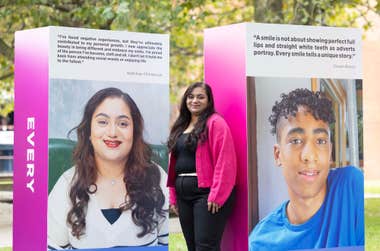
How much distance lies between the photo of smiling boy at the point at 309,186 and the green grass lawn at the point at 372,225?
2.77 meters

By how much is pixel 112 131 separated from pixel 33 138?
75 cm

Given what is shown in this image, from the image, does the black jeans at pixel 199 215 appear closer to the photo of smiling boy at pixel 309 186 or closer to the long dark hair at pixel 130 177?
the long dark hair at pixel 130 177

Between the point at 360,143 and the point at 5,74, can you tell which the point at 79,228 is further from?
the point at 5,74

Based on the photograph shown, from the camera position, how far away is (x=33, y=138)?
8219mm

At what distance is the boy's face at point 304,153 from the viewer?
8.84 m

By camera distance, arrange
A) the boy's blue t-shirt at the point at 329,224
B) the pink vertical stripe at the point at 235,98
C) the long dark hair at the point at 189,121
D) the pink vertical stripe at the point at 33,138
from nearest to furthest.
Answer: the pink vertical stripe at the point at 33,138 → the long dark hair at the point at 189,121 → the pink vertical stripe at the point at 235,98 → the boy's blue t-shirt at the point at 329,224

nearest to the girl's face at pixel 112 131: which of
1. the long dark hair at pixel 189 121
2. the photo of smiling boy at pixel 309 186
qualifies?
the long dark hair at pixel 189 121

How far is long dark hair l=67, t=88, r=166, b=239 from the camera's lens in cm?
823

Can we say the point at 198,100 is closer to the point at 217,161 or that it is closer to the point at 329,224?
the point at 217,161

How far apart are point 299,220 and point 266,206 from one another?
1.46 feet

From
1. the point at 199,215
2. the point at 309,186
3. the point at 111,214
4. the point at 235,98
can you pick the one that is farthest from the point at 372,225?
the point at 111,214

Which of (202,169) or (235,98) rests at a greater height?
(235,98)

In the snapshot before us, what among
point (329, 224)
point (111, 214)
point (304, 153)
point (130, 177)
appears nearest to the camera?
point (111, 214)

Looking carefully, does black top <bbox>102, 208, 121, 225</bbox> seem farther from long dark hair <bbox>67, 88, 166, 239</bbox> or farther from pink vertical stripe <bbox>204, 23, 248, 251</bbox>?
pink vertical stripe <bbox>204, 23, 248, 251</bbox>
